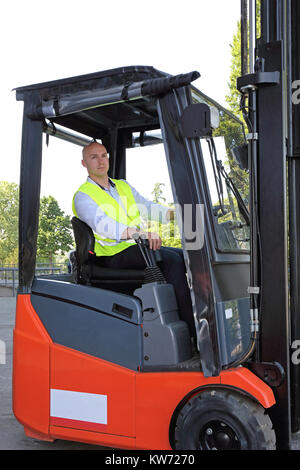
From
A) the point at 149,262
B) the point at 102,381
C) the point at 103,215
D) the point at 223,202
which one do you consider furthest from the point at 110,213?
the point at 102,381

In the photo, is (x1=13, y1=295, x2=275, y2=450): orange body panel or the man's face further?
the man's face

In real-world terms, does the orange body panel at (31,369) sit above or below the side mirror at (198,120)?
below

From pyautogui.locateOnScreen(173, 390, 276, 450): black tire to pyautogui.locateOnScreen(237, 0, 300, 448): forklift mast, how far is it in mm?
236

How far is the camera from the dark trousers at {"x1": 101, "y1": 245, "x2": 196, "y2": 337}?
3.57m

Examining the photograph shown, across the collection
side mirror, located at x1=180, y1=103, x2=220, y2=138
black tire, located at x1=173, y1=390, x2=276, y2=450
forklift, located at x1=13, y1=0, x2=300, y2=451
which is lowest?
black tire, located at x1=173, y1=390, x2=276, y2=450

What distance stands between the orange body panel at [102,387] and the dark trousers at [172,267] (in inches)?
19.0

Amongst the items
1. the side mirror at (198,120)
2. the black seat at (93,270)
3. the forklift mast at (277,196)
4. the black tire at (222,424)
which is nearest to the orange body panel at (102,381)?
the black tire at (222,424)

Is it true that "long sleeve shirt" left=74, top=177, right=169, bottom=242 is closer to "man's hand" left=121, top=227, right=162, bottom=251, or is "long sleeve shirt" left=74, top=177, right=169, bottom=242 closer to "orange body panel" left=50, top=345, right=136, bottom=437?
"man's hand" left=121, top=227, right=162, bottom=251

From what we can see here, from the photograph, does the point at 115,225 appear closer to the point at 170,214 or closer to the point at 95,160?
the point at 170,214

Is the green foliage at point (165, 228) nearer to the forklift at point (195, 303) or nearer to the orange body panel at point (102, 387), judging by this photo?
the forklift at point (195, 303)

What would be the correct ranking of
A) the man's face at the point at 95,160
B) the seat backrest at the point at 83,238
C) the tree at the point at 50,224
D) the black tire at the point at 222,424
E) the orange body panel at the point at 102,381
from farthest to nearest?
1. the man's face at the point at 95,160
2. the tree at the point at 50,224
3. the seat backrest at the point at 83,238
4. the orange body panel at the point at 102,381
5. the black tire at the point at 222,424

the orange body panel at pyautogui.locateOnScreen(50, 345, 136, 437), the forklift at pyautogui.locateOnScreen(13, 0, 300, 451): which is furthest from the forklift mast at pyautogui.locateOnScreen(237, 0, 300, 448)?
the orange body panel at pyautogui.locateOnScreen(50, 345, 136, 437)

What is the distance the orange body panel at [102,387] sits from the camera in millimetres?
3184
